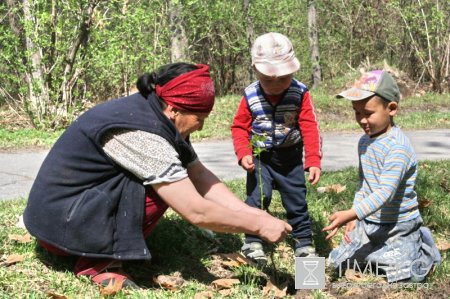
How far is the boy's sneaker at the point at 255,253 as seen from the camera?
3.65 meters

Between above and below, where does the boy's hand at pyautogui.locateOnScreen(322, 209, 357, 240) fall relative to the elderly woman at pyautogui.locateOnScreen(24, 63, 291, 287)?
below

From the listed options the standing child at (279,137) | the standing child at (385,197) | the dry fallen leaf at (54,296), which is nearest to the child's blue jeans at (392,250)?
the standing child at (385,197)

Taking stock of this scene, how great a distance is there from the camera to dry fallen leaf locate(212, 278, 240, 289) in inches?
124

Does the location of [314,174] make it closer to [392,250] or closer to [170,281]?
[392,250]

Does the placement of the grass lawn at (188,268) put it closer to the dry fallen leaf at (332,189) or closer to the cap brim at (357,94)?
the dry fallen leaf at (332,189)

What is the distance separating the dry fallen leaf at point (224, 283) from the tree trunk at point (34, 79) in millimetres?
7599

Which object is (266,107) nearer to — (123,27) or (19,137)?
(19,137)

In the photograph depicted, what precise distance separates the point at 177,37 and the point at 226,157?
25.7ft

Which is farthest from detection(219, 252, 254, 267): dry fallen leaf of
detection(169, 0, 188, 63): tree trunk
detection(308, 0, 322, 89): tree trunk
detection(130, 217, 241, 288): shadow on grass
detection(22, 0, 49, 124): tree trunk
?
detection(308, 0, 322, 89): tree trunk

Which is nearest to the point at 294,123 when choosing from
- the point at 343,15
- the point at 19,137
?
the point at 19,137

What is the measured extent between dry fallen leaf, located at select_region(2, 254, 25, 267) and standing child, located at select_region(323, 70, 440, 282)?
5.91 ft

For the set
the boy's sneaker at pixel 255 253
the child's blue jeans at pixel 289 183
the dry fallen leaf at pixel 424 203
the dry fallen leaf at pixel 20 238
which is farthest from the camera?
the dry fallen leaf at pixel 424 203

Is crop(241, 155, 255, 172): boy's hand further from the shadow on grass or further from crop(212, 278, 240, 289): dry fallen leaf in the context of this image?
crop(212, 278, 240, 289): dry fallen leaf

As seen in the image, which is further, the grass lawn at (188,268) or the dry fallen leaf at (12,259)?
the dry fallen leaf at (12,259)
